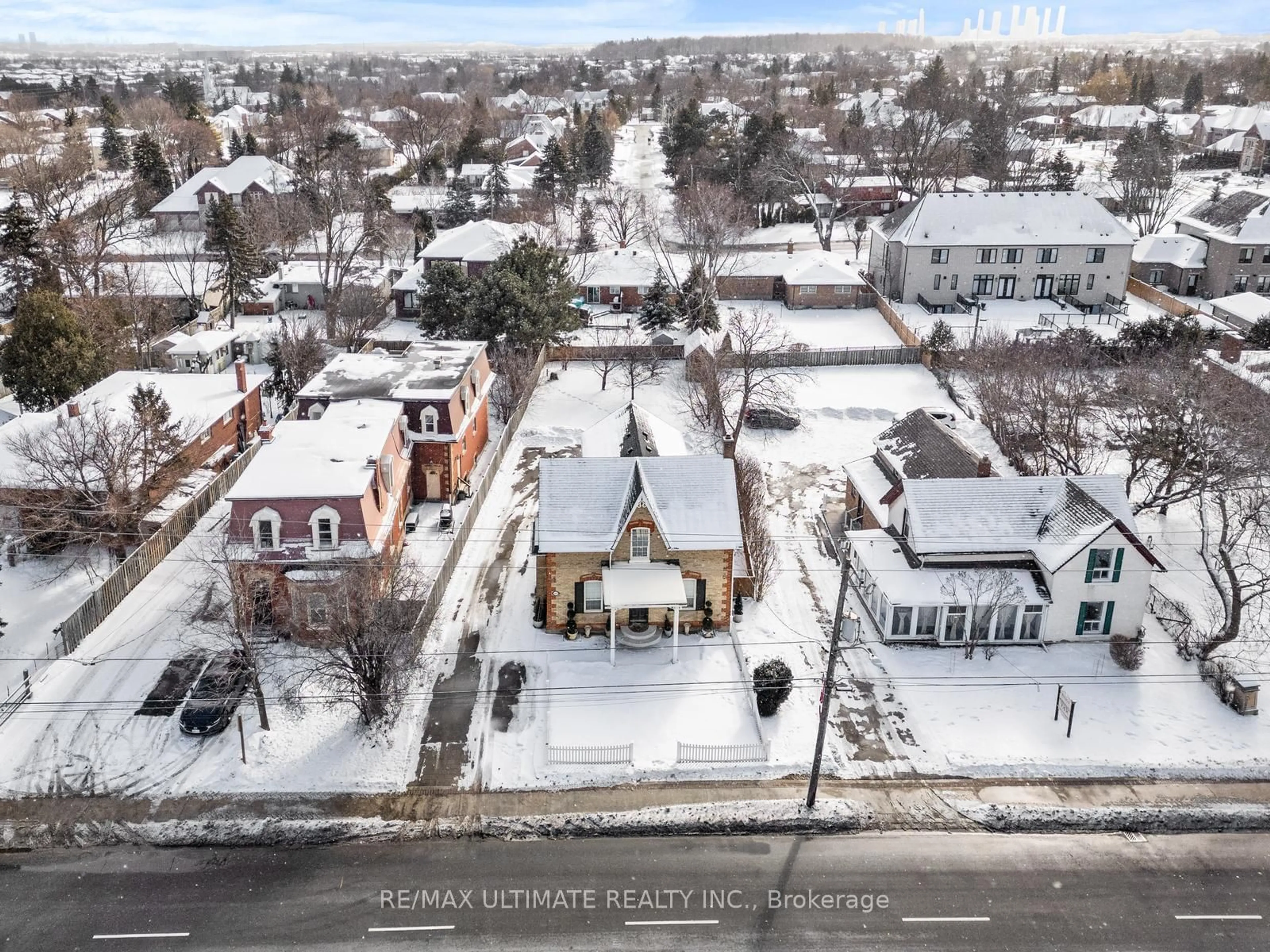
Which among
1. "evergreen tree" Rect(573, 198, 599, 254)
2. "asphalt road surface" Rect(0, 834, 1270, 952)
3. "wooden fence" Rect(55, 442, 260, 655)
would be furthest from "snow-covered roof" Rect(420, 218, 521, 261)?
"asphalt road surface" Rect(0, 834, 1270, 952)

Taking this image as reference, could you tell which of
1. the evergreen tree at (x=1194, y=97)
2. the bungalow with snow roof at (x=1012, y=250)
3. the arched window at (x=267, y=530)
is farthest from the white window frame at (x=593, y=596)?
the evergreen tree at (x=1194, y=97)

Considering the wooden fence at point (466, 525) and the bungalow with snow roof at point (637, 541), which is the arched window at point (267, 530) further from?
the bungalow with snow roof at point (637, 541)

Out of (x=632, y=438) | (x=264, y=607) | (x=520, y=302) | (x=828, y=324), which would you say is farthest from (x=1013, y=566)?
(x=828, y=324)

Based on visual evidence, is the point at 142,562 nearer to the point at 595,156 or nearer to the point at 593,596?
the point at 593,596

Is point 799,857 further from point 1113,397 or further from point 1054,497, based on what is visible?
point 1113,397

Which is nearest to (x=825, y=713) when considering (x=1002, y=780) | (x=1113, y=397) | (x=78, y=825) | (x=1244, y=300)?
(x=1002, y=780)

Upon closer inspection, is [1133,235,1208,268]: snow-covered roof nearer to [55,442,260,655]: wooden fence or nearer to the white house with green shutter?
the white house with green shutter
